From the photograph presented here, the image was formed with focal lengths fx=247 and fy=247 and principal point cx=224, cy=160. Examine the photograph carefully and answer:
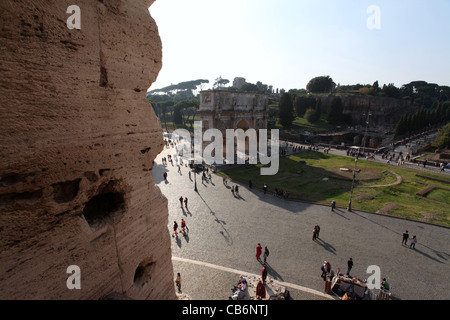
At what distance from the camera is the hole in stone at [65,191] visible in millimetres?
3063

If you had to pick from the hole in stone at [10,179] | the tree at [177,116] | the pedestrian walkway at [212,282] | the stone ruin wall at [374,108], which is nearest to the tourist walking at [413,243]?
the pedestrian walkway at [212,282]

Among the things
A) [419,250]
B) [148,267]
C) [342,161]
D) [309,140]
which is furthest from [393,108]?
[148,267]

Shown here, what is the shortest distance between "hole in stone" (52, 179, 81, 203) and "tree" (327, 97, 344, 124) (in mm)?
57309

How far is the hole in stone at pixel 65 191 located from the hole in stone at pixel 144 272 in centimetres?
203

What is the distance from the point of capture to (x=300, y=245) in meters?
11.3

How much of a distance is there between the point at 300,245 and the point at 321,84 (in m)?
75.1

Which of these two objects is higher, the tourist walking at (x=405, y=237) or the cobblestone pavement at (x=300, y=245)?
the tourist walking at (x=405, y=237)

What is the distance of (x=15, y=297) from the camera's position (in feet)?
8.63

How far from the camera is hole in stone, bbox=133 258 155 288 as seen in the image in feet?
14.8

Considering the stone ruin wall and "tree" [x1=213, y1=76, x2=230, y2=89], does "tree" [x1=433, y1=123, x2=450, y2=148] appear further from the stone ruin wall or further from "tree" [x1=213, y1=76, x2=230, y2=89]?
"tree" [x1=213, y1=76, x2=230, y2=89]

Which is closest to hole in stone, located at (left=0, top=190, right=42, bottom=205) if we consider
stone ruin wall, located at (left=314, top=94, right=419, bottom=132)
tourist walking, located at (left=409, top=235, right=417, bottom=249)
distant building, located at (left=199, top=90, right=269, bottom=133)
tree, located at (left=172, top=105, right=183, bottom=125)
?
tourist walking, located at (left=409, top=235, right=417, bottom=249)

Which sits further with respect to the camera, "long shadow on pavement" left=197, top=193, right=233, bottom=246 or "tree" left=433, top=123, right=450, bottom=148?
"tree" left=433, top=123, right=450, bottom=148

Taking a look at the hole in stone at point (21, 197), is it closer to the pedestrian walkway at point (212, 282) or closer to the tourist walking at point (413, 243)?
the pedestrian walkway at point (212, 282)
